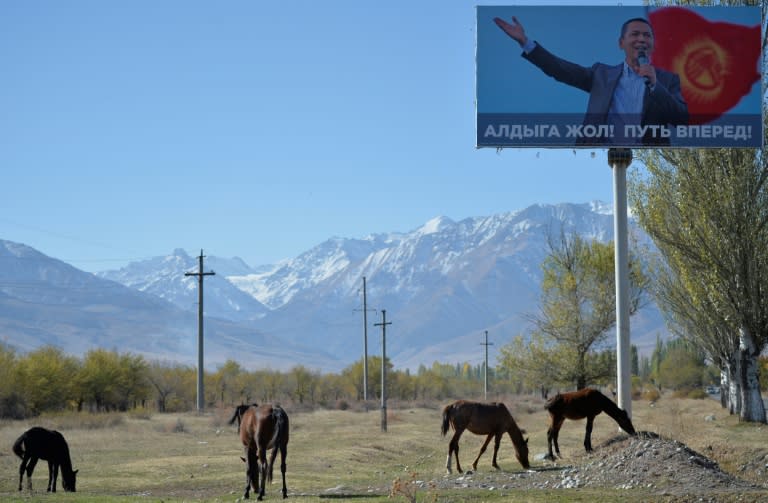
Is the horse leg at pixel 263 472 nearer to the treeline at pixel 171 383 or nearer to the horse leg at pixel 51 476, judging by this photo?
the horse leg at pixel 51 476

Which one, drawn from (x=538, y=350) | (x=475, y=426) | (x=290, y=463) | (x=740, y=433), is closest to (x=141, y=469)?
(x=290, y=463)

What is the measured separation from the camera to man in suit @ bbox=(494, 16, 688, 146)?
2606 centimetres

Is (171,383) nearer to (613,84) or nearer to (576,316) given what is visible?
(576,316)

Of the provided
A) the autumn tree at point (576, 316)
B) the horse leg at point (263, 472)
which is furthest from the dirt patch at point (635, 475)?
the autumn tree at point (576, 316)

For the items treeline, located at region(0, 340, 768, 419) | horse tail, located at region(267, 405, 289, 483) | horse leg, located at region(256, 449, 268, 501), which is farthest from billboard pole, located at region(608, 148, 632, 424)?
treeline, located at region(0, 340, 768, 419)

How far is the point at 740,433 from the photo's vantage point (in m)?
33.0

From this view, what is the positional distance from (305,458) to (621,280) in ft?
42.3

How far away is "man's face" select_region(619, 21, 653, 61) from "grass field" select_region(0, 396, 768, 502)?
33.2 ft

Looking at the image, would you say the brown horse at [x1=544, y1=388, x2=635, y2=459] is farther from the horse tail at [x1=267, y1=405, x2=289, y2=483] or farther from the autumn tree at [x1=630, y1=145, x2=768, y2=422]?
the autumn tree at [x1=630, y1=145, x2=768, y2=422]

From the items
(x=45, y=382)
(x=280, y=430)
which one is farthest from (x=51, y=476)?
(x=45, y=382)

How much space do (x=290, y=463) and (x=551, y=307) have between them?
76.2 ft

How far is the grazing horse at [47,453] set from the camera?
22312 millimetres

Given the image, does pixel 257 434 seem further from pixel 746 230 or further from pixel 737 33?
pixel 746 230

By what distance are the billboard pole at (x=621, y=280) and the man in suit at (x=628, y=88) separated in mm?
800
